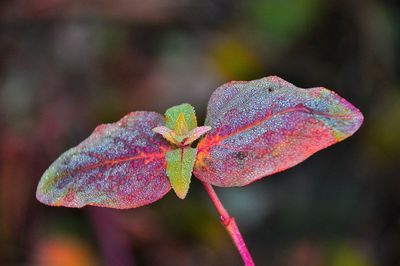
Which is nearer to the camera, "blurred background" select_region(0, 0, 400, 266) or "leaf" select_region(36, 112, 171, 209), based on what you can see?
"leaf" select_region(36, 112, 171, 209)

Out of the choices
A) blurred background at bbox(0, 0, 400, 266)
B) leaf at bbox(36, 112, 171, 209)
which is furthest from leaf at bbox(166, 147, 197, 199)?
blurred background at bbox(0, 0, 400, 266)

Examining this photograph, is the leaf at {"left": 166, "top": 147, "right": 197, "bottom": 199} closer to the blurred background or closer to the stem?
Answer: the stem

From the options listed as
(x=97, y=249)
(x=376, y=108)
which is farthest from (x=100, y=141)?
(x=376, y=108)

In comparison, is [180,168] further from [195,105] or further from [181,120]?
[195,105]

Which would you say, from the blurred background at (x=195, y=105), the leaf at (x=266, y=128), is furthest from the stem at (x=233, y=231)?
the blurred background at (x=195, y=105)

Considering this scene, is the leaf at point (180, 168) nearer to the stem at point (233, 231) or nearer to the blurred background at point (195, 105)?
the stem at point (233, 231)

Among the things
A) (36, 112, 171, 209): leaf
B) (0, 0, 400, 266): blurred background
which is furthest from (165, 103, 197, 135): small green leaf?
(0, 0, 400, 266): blurred background

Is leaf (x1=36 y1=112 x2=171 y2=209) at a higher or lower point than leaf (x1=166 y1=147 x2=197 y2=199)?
higher

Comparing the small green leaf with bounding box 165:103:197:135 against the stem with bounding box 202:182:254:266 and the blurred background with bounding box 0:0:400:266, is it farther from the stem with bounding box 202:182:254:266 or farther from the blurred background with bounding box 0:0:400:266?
the blurred background with bounding box 0:0:400:266
